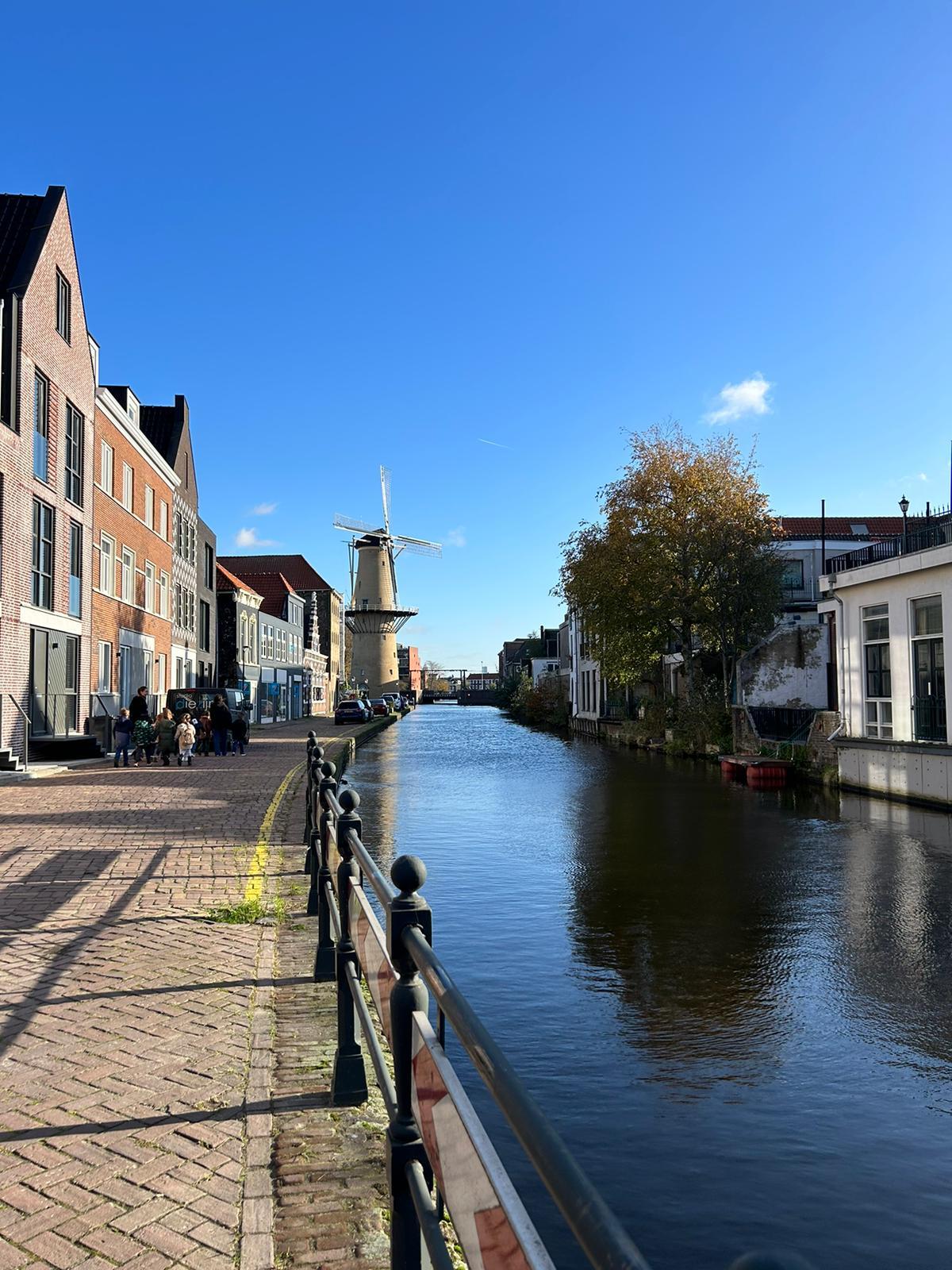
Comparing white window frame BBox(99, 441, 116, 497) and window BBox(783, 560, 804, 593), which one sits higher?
white window frame BBox(99, 441, 116, 497)

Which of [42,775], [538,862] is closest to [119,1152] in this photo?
[538,862]

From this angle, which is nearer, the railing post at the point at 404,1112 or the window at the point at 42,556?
the railing post at the point at 404,1112

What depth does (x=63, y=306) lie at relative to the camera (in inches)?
1104

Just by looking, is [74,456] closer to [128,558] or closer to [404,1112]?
[128,558]

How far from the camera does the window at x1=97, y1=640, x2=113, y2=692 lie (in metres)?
31.3

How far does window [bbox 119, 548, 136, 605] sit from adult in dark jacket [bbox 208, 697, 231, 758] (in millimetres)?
5788

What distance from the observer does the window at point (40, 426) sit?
84.2ft

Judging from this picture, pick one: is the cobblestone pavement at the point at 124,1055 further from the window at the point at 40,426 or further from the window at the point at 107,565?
the window at the point at 107,565

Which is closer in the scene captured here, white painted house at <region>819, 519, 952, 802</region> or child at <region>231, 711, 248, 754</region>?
white painted house at <region>819, 519, 952, 802</region>

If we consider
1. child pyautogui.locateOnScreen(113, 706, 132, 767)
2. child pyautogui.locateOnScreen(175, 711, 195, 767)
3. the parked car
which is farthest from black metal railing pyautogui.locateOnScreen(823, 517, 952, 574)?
the parked car

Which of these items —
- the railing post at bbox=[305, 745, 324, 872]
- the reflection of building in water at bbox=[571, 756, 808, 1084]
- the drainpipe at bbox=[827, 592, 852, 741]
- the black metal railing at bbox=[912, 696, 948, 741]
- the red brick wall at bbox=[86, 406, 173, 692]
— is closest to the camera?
the reflection of building in water at bbox=[571, 756, 808, 1084]

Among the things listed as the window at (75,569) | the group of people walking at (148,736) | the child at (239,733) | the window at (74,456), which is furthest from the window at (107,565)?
the group of people walking at (148,736)

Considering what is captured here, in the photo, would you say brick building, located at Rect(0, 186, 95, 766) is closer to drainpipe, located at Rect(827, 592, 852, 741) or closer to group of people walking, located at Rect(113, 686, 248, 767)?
group of people walking, located at Rect(113, 686, 248, 767)

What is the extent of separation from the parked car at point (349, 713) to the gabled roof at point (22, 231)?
1528 inches
